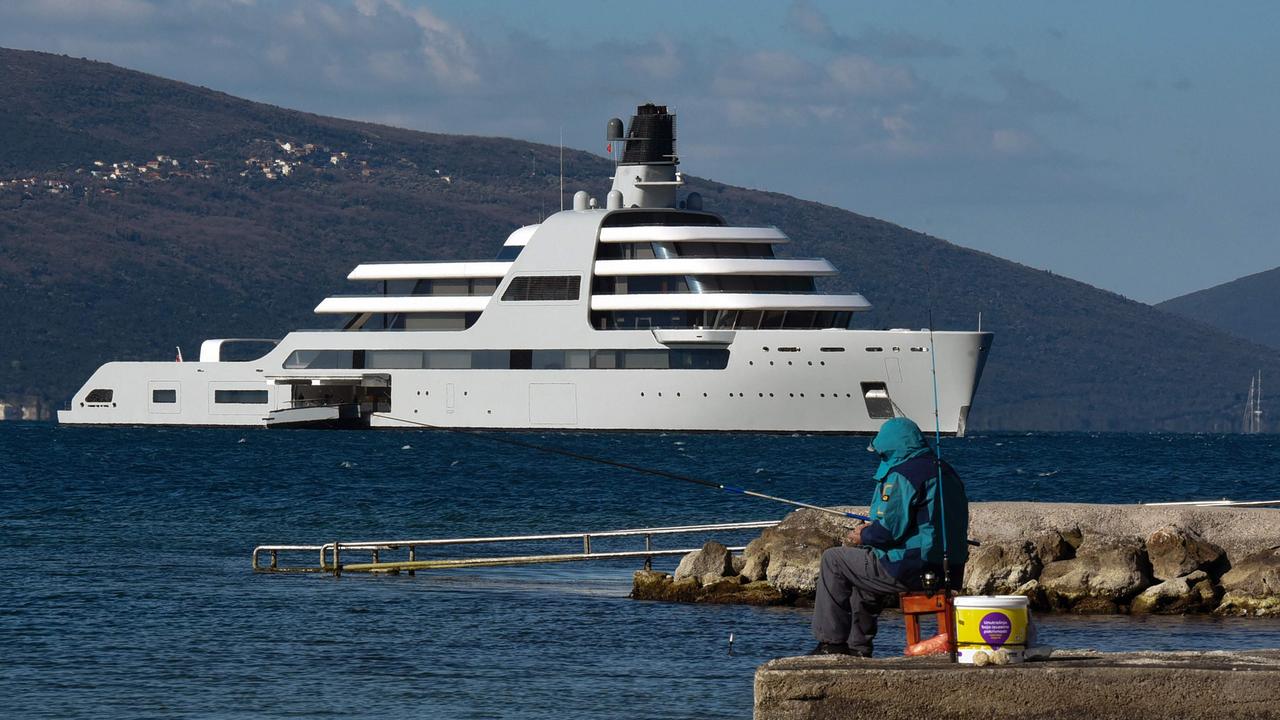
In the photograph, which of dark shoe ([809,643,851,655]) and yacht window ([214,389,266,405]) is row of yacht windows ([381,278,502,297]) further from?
dark shoe ([809,643,851,655])

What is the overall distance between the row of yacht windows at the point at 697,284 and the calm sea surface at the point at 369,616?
2056cm

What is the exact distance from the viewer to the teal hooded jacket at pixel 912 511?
32.0 feet

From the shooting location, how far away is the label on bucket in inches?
347

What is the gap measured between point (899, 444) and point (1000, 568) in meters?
6.94

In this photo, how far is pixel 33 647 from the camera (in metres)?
14.4

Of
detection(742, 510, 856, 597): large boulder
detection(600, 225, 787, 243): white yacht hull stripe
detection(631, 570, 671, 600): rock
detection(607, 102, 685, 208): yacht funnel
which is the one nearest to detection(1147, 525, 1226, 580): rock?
detection(742, 510, 856, 597): large boulder

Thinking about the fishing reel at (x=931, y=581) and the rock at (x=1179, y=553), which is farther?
the rock at (x=1179, y=553)

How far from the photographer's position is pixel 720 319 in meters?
59.5

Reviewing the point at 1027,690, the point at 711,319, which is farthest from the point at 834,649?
the point at 711,319

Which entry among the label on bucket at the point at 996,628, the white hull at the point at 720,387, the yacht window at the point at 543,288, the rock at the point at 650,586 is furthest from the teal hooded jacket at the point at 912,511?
the yacht window at the point at 543,288

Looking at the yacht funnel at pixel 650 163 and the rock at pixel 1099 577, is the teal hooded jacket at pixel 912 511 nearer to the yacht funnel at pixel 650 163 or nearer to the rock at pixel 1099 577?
the rock at pixel 1099 577

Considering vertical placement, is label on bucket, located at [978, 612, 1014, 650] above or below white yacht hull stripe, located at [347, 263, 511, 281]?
below

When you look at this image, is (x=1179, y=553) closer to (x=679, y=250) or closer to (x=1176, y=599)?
(x=1176, y=599)

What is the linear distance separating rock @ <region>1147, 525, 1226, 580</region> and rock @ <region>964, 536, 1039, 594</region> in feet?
3.26
